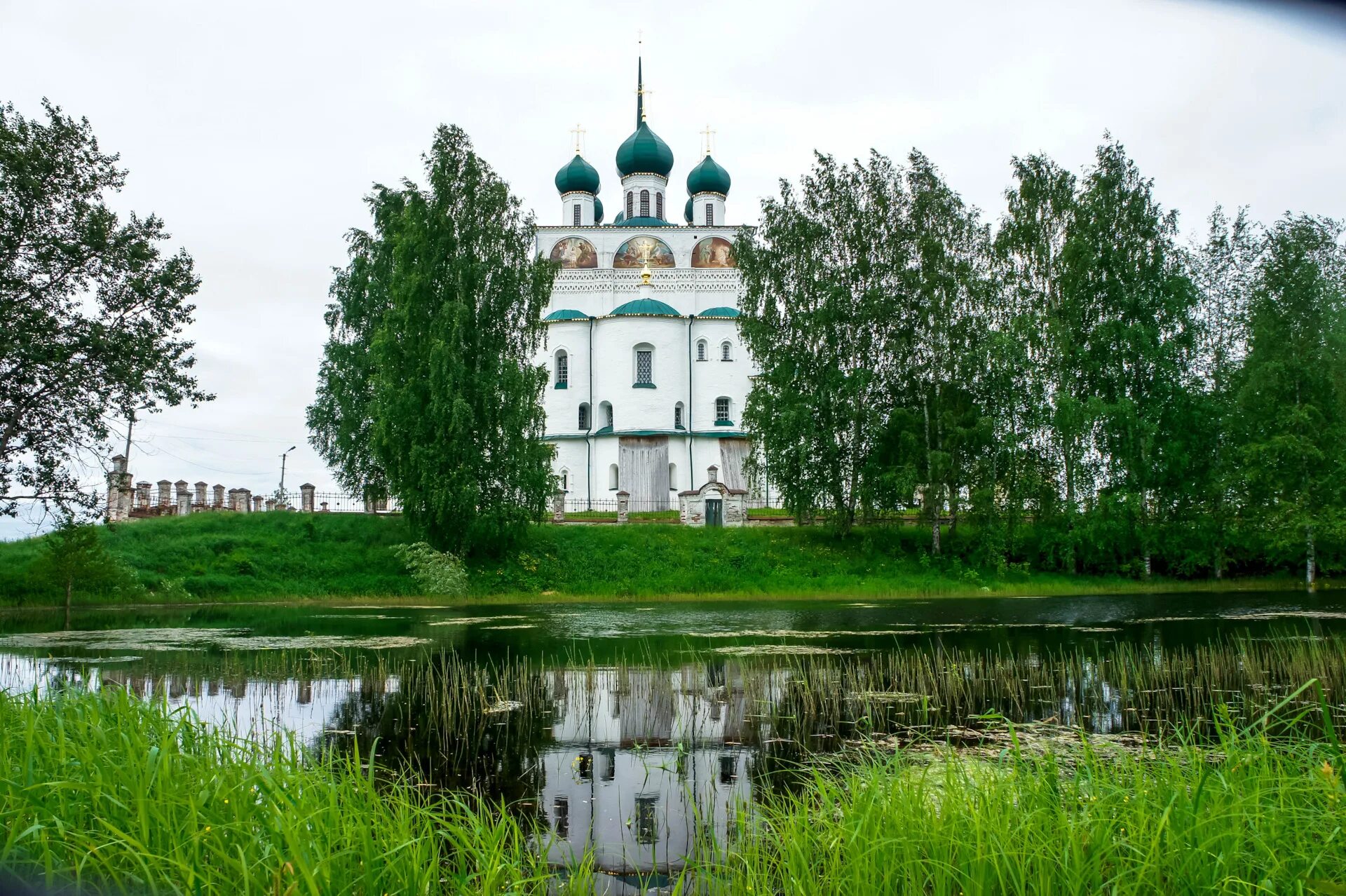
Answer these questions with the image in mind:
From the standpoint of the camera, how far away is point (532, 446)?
27.6 meters

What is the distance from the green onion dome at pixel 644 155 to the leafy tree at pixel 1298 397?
28297 millimetres

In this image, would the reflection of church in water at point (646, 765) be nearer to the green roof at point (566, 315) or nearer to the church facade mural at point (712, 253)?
the green roof at point (566, 315)

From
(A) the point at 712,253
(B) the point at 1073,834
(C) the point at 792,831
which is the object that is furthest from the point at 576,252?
(B) the point at 1073,834

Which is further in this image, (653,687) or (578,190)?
(578,190)

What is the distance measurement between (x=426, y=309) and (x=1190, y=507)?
21886mm

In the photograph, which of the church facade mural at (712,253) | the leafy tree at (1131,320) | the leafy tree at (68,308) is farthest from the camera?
the church facade mural at (712,253)

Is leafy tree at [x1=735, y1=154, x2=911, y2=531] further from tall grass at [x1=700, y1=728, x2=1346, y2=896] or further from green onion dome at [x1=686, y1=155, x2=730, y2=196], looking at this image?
tall grass at [x1=700, y1=728, x2=1346, y2=896]

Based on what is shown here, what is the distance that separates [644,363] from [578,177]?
12.1m

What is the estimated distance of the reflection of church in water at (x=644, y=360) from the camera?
41281 mm

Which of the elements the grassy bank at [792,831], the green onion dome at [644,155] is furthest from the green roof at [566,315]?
the grassy bank at [792,831]

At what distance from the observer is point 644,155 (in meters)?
49.0

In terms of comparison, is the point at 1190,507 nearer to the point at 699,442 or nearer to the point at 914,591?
the point at 914,591

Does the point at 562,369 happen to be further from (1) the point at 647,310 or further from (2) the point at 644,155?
(2) the point at 644,155

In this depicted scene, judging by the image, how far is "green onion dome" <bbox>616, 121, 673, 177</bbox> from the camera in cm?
4909
